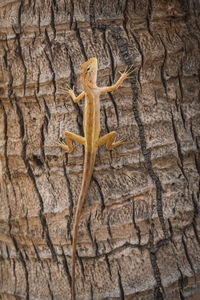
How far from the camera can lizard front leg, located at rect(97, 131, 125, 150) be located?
3052 millimetres

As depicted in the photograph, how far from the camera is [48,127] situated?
323 cm

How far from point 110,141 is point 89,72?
2.01 feet

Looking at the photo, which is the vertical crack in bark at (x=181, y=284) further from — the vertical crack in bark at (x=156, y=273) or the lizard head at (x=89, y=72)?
the lizard head at (x=89, y=72)

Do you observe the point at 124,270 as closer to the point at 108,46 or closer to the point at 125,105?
the point at 125,105

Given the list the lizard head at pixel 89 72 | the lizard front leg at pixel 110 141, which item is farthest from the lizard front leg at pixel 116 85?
the lizard front leg at pixel 110 141

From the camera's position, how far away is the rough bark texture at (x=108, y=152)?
3135 millimetres

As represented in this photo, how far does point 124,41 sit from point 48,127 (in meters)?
0.99

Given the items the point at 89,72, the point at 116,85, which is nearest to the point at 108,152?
the point at 116,85

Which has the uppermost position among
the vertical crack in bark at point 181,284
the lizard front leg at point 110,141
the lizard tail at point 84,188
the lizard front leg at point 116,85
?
the lizard front leg at point 116,85

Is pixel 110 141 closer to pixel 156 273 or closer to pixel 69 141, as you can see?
pixel 69 141

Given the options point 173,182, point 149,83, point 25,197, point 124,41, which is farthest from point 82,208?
point 124,41

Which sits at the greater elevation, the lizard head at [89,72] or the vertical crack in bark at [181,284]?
the lizard head at [89,72]

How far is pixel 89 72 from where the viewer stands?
311cm

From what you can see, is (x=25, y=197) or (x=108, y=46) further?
(x=25, y=197)
